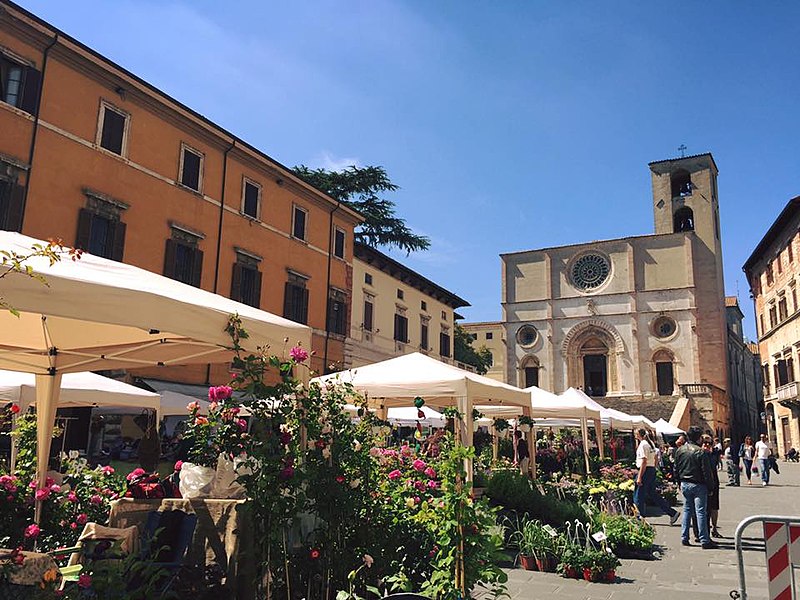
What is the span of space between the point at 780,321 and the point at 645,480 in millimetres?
33937

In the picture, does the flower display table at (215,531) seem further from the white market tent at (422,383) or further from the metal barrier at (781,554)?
the white market tent at (422,383)

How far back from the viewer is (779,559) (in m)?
3.82

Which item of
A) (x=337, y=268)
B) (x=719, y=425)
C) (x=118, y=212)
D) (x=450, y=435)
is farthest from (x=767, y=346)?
(x=450, y=435)

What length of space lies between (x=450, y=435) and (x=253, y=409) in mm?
1410

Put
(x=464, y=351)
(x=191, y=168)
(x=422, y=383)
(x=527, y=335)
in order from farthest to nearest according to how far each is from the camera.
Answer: (x=527, y=335) → (x=464, y=351) → (x=191, y=168) → (x=422, y=383)

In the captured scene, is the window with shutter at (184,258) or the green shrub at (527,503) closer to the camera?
the green shrub at (527,503)

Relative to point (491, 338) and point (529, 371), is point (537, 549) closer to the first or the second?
point (529, 371)

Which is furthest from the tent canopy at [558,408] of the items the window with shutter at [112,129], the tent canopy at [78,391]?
the window with shutter at [112,129]

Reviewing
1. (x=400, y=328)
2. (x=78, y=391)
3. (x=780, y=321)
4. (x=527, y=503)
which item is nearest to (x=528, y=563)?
(x=527, y=503)

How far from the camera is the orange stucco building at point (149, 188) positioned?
14.9 m

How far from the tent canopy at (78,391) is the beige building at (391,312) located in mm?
14950

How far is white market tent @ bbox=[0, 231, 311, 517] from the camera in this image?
11.0ft

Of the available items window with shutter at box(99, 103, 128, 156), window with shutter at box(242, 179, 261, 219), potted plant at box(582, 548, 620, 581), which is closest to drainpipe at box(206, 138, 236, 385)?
window with shutter at box(242, 179, 261, 219)

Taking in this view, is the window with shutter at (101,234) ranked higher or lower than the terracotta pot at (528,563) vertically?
higher
